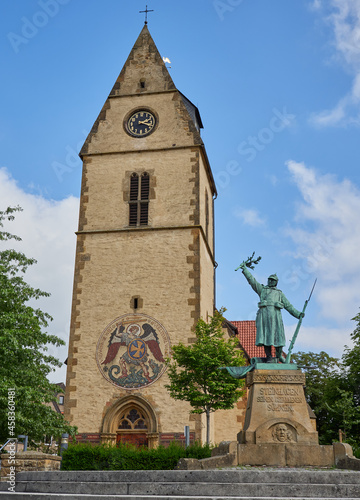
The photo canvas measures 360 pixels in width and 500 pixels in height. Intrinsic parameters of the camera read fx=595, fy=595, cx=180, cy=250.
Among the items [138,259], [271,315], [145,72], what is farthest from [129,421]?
[145,72]

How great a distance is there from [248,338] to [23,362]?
20.6 meters

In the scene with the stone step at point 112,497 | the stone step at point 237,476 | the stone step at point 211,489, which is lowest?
the stone step at point 112,497

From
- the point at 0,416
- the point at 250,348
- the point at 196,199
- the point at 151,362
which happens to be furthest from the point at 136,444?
the point at 250,348

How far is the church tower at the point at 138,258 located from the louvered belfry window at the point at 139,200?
5 cm

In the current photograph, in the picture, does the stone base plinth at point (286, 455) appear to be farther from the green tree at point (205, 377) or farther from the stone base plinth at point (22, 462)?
the green tree at point (205, 377)

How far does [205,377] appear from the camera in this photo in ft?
66.8

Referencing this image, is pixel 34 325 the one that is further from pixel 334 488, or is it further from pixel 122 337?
pixel 334 488

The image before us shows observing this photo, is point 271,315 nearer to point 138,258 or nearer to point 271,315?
point 271,315

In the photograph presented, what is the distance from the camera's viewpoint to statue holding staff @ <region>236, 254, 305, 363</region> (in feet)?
41.1

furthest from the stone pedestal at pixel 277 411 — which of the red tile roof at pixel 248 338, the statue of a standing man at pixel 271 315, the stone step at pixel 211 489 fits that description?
the red tile roof at pixel 248 338

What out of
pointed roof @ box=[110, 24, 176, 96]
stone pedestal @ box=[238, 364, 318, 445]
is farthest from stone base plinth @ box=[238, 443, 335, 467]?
pointed roof @ box=[110, 24, 176, 96]

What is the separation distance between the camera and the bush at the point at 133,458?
1648 cm

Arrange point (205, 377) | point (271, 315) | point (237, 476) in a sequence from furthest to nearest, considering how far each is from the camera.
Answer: point (205, 377) → point (271, 315) → point (237, 476)

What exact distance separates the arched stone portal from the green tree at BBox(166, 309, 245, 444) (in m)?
1.55
